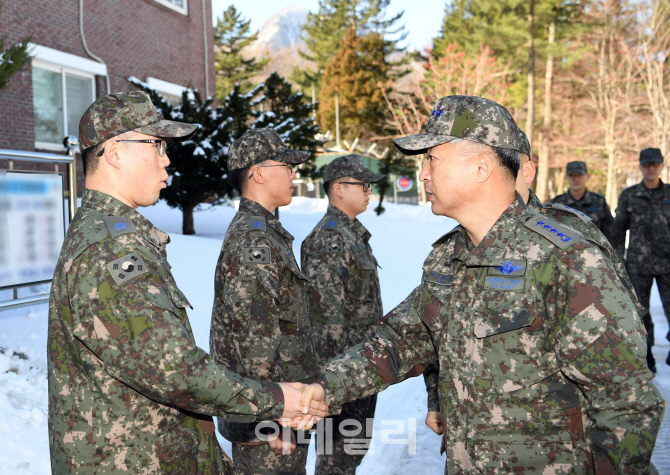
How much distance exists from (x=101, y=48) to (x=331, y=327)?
12.2 metres

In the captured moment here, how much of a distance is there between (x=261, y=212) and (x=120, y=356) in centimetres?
178

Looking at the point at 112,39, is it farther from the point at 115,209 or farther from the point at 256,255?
the point at 115,209

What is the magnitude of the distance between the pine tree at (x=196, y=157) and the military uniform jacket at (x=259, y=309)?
323 inches

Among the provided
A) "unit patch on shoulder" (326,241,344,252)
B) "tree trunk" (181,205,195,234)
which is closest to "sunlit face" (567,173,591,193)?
"unit patch on shoulder" (326,241,344,252)

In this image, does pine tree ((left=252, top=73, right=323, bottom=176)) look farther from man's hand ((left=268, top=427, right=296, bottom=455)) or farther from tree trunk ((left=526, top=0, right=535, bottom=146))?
tree trunk ((left=526, top=0, right=535, bottom=146))

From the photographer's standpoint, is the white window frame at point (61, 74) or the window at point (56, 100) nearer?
the white window frame at point (61, 74)

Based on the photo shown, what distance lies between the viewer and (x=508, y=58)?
30.9 meters

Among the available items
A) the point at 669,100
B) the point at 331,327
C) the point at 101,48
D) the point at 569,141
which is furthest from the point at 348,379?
the point at 569,141

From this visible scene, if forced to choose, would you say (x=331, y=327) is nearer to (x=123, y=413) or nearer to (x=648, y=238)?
(x=123, y=413)

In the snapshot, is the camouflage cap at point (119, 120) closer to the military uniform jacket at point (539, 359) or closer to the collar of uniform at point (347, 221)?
the military uniform jacket at point (539, 359)

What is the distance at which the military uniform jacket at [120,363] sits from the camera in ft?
6.39

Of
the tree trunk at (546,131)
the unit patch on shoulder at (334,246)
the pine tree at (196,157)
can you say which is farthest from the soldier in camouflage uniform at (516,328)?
the tree trunk at (546,131)

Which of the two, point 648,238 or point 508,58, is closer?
point 648,238

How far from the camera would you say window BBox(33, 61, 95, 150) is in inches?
480
